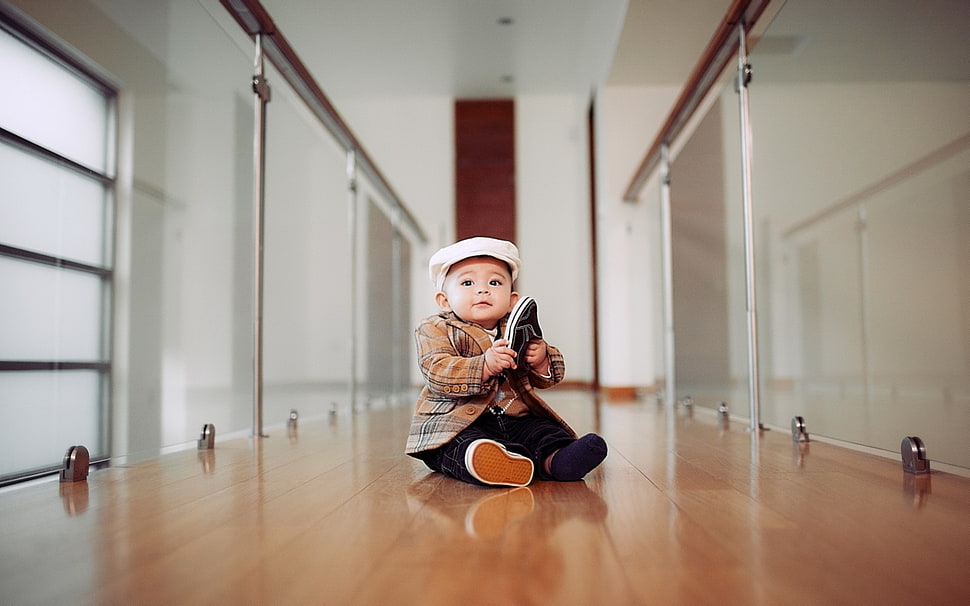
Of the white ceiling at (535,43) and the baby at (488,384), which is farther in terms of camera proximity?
the white ceiling at (535,43)

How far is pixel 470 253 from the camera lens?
1.40 metres

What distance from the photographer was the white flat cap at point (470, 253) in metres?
1.41

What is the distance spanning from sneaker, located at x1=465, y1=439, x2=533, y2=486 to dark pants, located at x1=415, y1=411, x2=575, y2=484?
25mm

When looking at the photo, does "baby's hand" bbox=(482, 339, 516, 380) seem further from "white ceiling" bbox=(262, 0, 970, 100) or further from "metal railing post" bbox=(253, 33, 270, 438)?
"metal railing post" bbox=(253, 33, 270, 438)

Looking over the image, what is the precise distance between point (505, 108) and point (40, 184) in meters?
5.90

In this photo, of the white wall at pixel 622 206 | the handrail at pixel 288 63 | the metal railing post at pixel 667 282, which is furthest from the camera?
the white wall at pixel 622 206

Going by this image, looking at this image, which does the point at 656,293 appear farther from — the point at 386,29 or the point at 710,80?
the point at 386,29

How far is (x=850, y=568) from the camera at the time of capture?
0.72 meters

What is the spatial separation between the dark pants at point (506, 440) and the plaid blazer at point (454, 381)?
0.02 m

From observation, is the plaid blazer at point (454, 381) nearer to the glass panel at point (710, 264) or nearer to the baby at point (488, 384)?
the baby at point (488, 384)

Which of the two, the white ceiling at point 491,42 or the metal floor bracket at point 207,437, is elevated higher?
the white ceiling at point 491,42

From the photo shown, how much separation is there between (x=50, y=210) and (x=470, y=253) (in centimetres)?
67

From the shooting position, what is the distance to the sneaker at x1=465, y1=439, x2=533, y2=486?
4.02 feet

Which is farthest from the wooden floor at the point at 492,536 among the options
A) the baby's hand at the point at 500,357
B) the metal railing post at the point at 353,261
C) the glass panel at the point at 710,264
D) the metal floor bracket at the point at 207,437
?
the metal railing post at the point at 353,261
